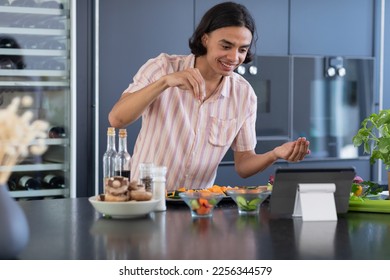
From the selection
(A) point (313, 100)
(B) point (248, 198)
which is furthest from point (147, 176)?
(A) point (313, 100)

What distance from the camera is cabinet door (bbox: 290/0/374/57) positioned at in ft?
16.4

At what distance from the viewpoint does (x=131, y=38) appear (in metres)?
4.48

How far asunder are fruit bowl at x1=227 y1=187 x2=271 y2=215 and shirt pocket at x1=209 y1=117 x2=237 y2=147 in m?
0.84

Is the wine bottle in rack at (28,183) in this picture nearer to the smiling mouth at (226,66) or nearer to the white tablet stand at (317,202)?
the smiling mouth at (226,66)

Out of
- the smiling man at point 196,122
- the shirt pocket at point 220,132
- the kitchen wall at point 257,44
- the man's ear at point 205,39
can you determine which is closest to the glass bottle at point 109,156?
the smiling man at point 196,122

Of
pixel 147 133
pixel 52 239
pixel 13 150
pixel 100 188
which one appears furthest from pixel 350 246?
pixel 100 188

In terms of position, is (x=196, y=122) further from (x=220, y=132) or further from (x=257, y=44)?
(x=257, y=44)

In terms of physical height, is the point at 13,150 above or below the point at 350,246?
above

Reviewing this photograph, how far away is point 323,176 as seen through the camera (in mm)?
2229

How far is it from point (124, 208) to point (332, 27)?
11.1 ft

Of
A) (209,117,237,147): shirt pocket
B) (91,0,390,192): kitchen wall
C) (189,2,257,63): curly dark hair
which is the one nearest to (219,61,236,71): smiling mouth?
(189,2,257,63): curly dark hair

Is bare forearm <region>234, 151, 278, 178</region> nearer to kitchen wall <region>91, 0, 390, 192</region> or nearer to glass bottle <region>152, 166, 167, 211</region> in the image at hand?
glass bottle <region>152, 166, 167, 211</region>
